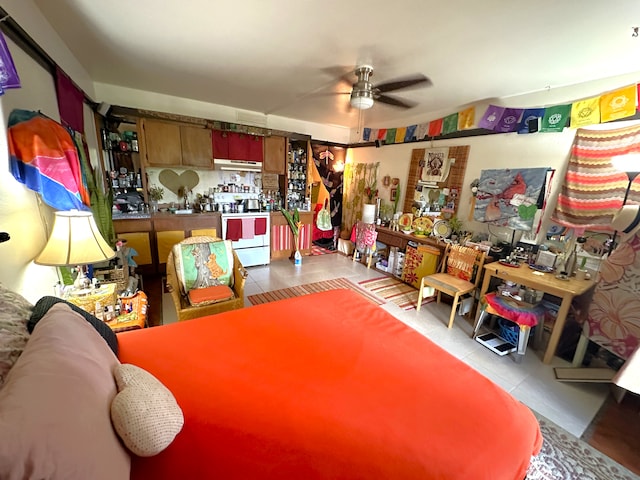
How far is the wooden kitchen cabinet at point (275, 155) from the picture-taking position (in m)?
4.23

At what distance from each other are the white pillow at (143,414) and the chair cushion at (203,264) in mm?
1551

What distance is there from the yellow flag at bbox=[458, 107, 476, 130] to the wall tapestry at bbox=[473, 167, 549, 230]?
2.19ft

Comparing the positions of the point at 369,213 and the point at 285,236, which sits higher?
the point at 369,213

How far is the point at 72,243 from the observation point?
1.42 metres

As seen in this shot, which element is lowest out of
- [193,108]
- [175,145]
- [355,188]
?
[355,188]

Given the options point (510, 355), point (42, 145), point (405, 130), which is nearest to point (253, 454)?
point (42, 145)

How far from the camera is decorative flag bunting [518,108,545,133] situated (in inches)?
104

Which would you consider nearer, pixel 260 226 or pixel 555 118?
pixel 555 118

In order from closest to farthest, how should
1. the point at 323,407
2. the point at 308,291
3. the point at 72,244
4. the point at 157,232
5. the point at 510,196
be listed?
the point at 323,407
the point at 72,244
the point at 510,196
the point at 308,291
the point at 157,232

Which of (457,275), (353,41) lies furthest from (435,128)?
(353,41)

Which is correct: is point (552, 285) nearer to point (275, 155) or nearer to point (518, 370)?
point (518, 370)

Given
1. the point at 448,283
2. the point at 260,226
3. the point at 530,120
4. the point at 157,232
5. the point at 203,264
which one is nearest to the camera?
the point at 203,264

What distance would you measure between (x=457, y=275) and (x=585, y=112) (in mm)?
1954

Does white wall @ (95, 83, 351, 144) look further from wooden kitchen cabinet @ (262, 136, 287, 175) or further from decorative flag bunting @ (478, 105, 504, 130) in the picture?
decorative flag bunting @ (478, 105, 504, 130)
